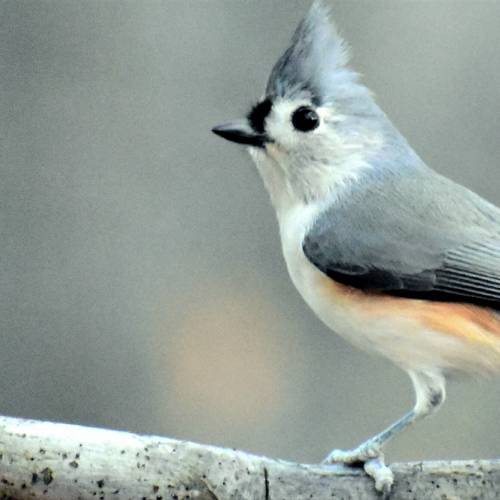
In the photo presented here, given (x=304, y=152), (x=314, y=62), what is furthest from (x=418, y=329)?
(x=314, y=62)

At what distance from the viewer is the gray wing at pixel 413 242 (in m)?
1.78

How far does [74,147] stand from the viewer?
293 cm

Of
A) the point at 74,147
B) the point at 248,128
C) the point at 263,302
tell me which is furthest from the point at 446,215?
the point at 74,147

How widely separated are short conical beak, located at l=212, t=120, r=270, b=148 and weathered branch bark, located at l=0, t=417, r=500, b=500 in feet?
1.85

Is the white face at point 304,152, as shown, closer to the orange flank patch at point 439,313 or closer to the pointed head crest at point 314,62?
the pointed head crest at point 314,62

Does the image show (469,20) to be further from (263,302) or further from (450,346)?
(450,346)

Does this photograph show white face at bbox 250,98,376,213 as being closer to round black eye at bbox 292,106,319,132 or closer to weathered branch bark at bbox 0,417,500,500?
round black eye at bbox 292,106,319,132

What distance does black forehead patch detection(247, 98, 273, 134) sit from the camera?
1.92 meters

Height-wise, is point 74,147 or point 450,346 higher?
point 74,147

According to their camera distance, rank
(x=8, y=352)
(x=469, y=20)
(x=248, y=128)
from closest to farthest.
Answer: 1. (x=248, y=128)
2. (x=8, y=352)
3. (x=469, y=20)

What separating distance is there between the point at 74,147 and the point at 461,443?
1251 mm

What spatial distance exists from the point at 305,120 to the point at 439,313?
41 centimetres

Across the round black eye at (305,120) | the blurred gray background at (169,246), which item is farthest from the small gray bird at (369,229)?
the blurred gray background at (169,246)

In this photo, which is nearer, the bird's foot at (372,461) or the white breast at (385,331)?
the bird's foot at (372,461)
